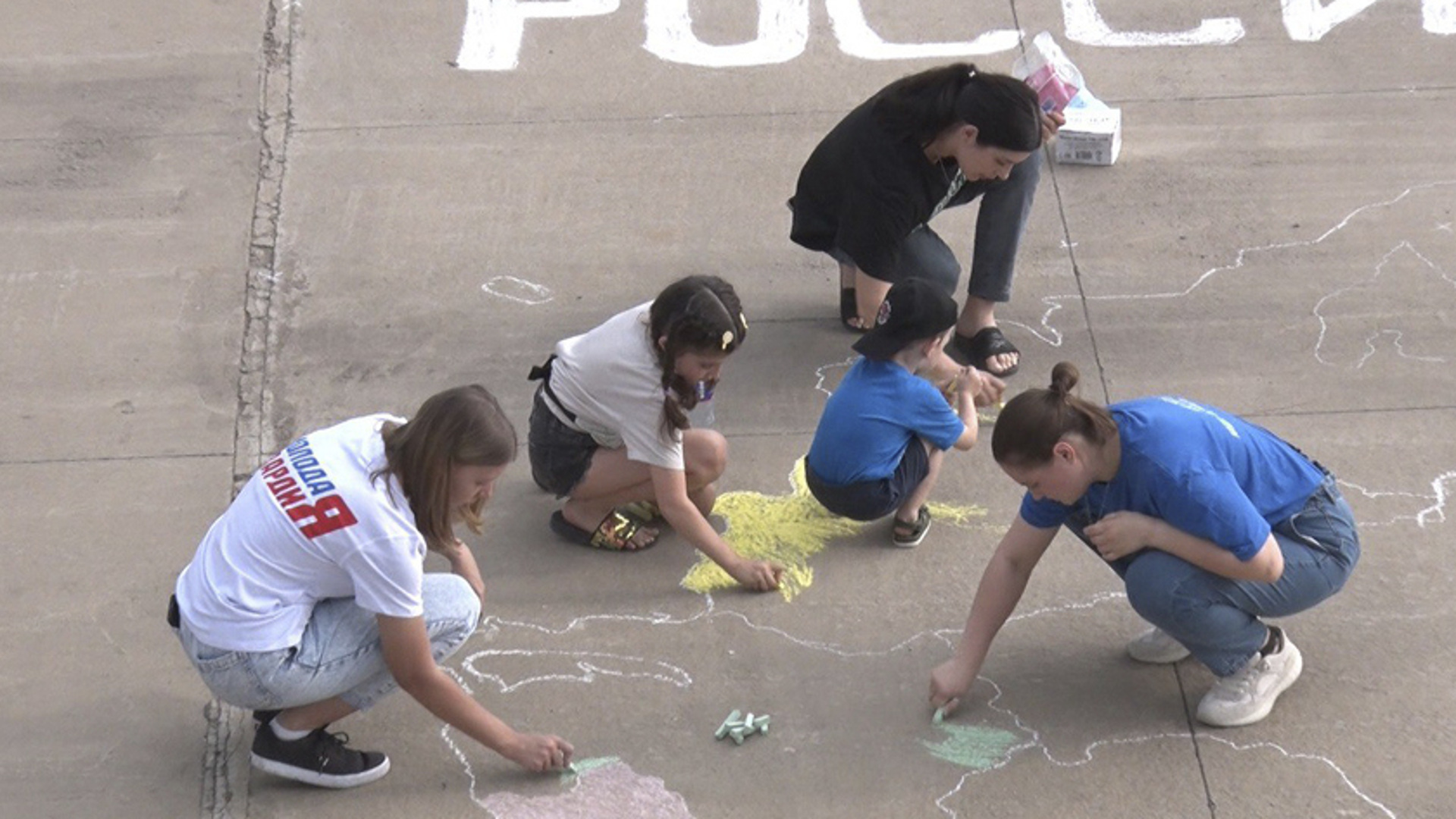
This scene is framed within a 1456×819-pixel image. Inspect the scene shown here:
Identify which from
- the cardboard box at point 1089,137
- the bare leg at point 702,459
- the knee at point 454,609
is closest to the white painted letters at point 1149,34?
the cardboard box at point 1089,137

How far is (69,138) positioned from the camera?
610 centimetres

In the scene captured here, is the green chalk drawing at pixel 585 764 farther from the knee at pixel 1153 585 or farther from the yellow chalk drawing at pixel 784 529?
the knee at pixel 1153 585

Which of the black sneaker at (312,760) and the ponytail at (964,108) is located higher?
the ponytail at (964,108)

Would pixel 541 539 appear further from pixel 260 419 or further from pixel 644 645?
pixel 260 419

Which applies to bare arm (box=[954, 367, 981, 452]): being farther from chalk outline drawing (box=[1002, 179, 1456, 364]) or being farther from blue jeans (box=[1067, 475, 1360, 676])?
chalk outline drawing (box=[1002, 179, 1456, 364])

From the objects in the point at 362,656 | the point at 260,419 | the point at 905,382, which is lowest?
the point at 260,419

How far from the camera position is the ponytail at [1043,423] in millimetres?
3412

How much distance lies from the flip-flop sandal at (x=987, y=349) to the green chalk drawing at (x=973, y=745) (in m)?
1.48

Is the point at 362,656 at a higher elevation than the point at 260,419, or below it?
higher

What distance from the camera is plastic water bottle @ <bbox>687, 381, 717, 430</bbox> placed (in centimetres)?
406

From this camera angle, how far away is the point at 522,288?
5.41 metres

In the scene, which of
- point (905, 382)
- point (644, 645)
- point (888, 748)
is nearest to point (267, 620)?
point (644, 645)

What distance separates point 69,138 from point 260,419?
1.88 m

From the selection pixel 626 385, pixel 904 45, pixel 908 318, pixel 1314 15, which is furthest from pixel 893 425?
pixel 1314 15
